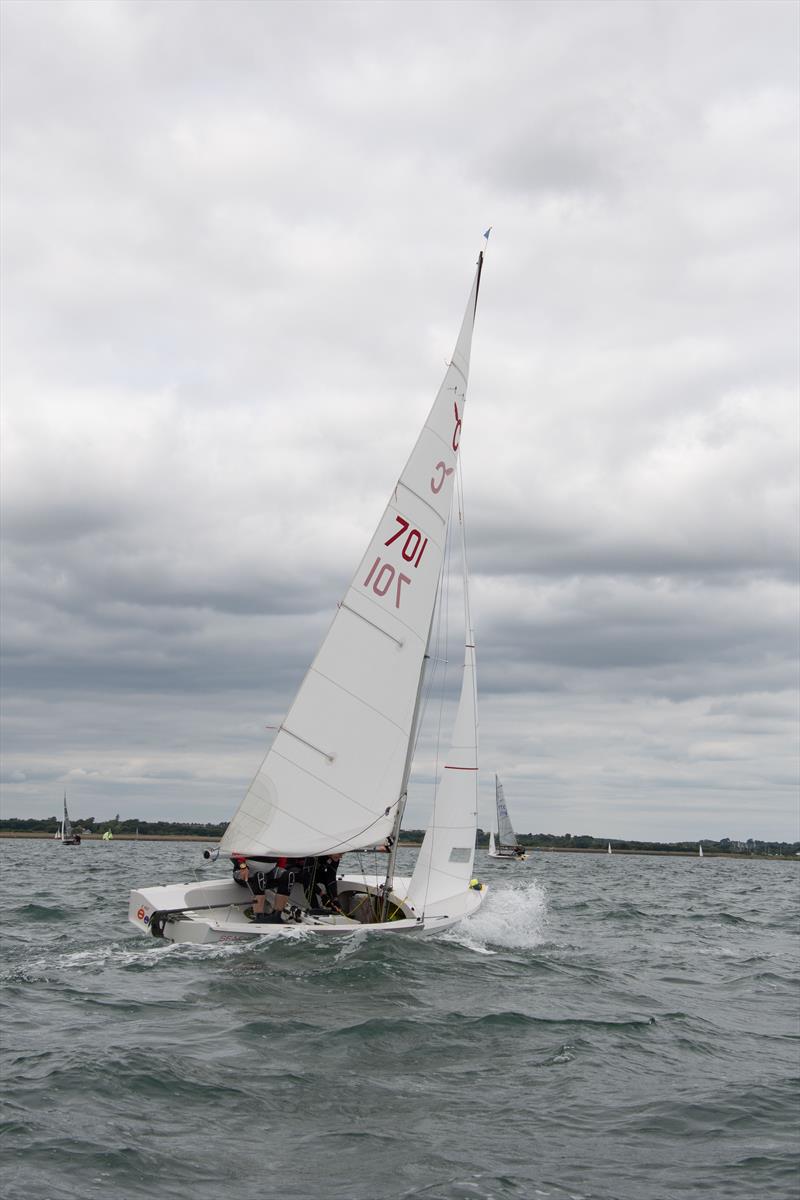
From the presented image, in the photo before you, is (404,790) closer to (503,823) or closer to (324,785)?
(324,785)

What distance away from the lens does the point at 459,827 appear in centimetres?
1900

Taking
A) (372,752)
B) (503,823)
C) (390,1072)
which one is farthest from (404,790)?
(503,823)

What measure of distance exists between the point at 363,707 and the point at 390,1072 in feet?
27.2

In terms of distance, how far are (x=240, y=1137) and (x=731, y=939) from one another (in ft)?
58.3

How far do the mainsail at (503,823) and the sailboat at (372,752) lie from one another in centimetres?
7052

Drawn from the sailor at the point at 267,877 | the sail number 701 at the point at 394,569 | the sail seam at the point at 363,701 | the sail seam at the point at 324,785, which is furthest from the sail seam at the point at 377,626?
the sailor at the point at 267,877

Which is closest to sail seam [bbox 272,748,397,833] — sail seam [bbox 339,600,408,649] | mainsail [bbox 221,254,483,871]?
mainsail [bbox 221,254,483,871]

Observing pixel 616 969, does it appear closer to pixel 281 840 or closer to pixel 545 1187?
pixel 281 840

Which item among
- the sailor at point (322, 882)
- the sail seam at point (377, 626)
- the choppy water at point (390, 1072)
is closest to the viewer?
the choppy water at point (390, 1072)

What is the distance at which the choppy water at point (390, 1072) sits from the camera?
719 centimetres

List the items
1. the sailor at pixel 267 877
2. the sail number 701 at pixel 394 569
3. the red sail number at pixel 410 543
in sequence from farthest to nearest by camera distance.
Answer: the red sail number at pixel 410 543
the sail number 701 at pixel 394 569
the sailor at pixel 267 877

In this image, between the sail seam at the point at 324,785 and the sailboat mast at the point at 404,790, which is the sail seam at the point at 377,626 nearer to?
the sailboat mast at the point at 404,790

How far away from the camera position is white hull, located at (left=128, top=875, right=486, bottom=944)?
15.6 meters

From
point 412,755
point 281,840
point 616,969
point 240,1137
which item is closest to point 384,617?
point 412,755
